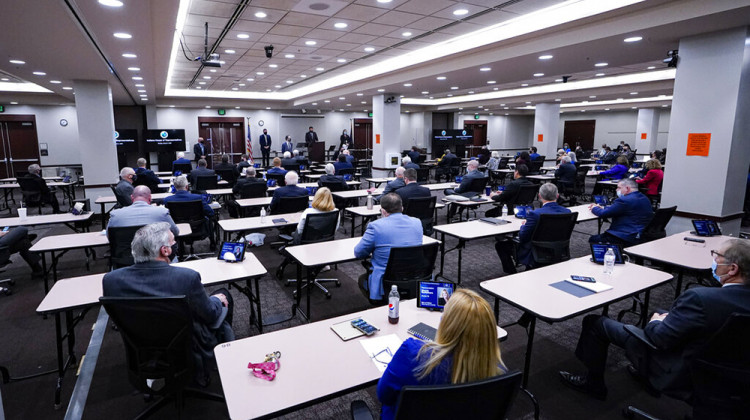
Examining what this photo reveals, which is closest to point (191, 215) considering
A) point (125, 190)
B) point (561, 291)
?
point (125, 190)

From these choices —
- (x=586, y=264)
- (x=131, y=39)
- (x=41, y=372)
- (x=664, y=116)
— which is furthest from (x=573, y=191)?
(x=664, y=116)

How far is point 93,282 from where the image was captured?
3.12 m

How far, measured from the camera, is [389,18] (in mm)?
6277

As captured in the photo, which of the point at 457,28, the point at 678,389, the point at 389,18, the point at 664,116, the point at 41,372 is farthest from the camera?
the point at 664,116

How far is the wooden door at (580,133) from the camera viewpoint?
1009 inches

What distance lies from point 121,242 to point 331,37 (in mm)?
5168

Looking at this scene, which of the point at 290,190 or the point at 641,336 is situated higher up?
the point at 290,190

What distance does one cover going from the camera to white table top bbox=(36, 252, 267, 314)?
2.74 metres

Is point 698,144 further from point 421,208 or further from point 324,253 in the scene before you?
point 324,253

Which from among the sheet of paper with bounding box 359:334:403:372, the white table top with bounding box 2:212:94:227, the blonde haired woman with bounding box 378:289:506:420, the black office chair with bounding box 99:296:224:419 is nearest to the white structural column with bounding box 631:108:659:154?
the sheet of paper with bounding box 359:334:403:372

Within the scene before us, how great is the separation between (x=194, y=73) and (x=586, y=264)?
11444 millimetres

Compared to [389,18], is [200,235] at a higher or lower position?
lower

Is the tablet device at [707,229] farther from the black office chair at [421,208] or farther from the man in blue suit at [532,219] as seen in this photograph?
the black office chair at [421,208]

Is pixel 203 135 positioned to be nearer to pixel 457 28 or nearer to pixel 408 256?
pixel 457 28
